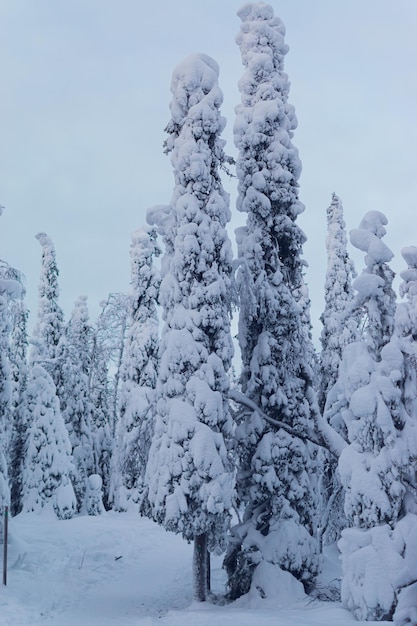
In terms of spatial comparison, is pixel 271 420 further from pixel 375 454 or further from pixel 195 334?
pixel 375 454

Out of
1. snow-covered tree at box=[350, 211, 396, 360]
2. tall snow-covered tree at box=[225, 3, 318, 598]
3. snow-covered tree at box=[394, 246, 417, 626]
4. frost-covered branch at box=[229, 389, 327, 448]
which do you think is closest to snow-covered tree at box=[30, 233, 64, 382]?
tall snow-covered tree at box=[225, 3, 318, 598]

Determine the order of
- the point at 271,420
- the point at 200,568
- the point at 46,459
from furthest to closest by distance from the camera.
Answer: the point at 46,459, the point at 271,420, the point at 200,568

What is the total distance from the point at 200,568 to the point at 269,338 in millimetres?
6092

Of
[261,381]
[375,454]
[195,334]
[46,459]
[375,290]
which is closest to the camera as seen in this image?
[375,454]

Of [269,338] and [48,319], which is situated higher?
[48,319]

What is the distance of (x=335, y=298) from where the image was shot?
26.7 m

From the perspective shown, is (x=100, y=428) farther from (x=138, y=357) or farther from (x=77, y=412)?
(x=138, y=357)

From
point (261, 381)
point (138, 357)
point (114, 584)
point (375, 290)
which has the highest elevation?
point (138, 357)

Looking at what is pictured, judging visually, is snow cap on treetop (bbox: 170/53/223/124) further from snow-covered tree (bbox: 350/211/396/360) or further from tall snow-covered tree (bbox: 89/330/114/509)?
tall snow-covered tree (bbox: 89/330/114/509)

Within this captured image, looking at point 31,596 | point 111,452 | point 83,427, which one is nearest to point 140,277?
point 83,427

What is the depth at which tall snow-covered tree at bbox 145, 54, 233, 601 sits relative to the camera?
1360 cm

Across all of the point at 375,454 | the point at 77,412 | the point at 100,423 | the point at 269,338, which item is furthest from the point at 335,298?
the point at 100,423

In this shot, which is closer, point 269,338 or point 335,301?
point 269,338

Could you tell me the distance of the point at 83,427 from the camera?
3534 cm
